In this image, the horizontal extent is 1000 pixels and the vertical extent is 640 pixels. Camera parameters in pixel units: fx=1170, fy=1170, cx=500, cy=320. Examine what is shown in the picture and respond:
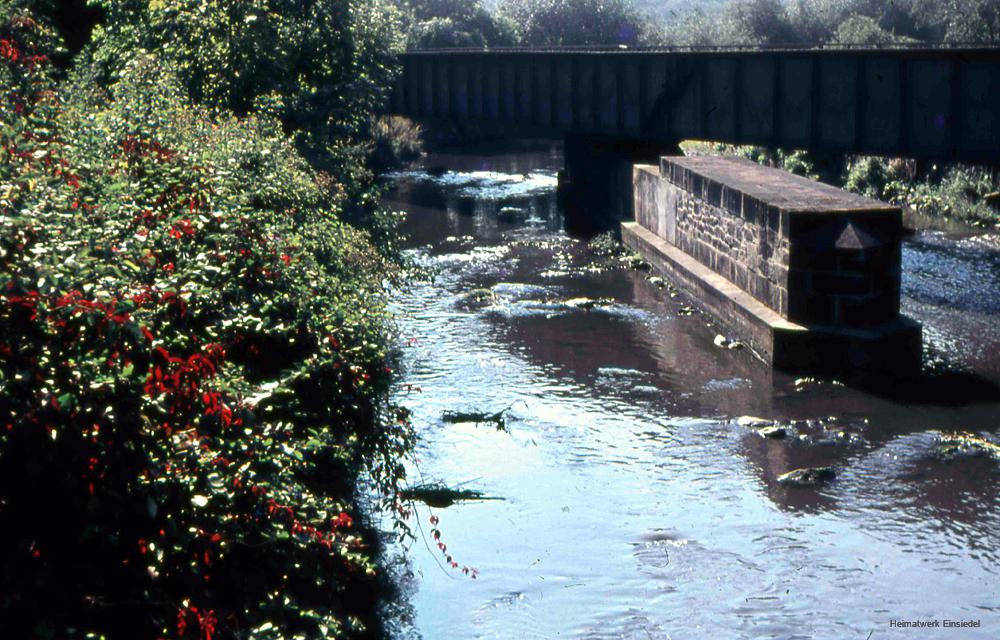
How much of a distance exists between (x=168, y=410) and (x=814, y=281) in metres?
12.2

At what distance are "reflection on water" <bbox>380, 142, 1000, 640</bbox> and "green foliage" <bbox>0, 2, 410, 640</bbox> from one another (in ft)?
6.51

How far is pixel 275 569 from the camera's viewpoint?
204 inches

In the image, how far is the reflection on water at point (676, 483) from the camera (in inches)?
354

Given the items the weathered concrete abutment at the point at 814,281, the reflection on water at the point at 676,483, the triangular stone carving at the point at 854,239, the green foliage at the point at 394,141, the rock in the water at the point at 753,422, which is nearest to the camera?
the reflection on water at the point at 676,483

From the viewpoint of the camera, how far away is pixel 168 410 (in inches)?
183

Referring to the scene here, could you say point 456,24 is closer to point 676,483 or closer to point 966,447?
point 966,447

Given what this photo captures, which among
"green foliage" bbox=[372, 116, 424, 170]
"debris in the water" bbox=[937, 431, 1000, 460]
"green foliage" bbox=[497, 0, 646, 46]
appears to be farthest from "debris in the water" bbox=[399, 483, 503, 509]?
"green foliage" bbox=[497, 0, 646, 46]

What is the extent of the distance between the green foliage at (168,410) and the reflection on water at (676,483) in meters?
1.98

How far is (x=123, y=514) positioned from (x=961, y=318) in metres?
16.6

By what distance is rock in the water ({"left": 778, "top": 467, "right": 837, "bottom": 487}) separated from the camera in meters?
11.6

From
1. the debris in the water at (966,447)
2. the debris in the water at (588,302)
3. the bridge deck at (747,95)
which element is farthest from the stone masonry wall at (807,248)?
the bridge deck at (747,95)

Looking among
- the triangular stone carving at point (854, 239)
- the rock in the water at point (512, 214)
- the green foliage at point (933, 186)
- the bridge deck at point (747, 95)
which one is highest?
the bridge deck at point (747, 95)

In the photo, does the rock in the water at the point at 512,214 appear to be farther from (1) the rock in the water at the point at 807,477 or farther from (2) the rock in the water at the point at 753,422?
(1) the rock in the water at the point at 807,477

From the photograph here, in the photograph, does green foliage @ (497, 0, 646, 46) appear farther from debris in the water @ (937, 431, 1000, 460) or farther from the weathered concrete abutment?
debris in the water @ (937, 431, 1000, 460)
